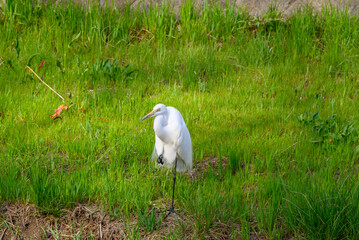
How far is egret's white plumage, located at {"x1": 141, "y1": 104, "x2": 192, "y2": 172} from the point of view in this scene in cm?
289

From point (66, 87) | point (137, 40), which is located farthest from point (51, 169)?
point (137, 40)

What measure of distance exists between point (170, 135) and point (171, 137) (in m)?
0.02

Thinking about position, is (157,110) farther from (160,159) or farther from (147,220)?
(147,220)

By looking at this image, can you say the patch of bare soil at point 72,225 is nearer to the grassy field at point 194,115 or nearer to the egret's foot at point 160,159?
the grassy field at point 194,115

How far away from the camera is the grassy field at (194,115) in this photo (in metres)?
2.78

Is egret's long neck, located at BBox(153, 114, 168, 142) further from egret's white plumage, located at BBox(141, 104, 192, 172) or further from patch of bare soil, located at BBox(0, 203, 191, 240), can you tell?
patch of bare soil, located at BBox(0, 203, 191, 240)

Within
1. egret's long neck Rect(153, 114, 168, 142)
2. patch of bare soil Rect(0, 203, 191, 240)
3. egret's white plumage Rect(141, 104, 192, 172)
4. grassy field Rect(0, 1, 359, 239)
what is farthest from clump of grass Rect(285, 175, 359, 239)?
egret's long neck Rect(153, 114, 168, 142)

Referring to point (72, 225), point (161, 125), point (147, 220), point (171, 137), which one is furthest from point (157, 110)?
point (72, 225)

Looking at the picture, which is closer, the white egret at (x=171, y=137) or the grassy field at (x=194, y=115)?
the grassy field at (x=194, y=115)

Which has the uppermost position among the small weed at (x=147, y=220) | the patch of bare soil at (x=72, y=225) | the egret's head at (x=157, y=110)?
the egret's head at (x=157, y=110)

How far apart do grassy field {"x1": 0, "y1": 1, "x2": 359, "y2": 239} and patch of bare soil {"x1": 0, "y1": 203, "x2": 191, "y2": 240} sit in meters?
0.03

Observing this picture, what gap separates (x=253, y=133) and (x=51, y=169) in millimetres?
1702

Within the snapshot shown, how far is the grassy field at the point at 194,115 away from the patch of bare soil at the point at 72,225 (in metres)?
0.03

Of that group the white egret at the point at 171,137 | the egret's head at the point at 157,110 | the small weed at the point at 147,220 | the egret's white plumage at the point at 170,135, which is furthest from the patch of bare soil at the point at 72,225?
the egret's head at the point at 157,110
